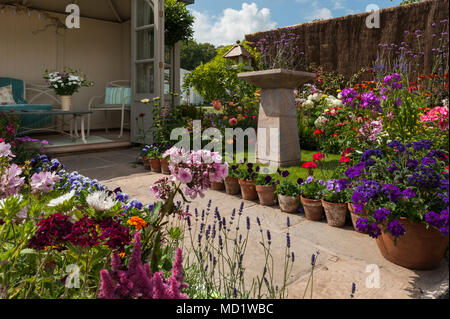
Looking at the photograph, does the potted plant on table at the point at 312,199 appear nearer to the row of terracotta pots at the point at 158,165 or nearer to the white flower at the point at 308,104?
the row of terracotta pots at the point at 158,165

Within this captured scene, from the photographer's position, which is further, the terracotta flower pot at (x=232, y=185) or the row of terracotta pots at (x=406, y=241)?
the terracotta flower pot at (x=232, y=185)

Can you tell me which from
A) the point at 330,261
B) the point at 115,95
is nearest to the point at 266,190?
the point at 330,261

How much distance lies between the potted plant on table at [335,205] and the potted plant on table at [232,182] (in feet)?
2.99

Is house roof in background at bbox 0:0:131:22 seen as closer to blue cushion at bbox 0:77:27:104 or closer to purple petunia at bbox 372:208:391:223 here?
blue cushion at bbox 0:77:27:104

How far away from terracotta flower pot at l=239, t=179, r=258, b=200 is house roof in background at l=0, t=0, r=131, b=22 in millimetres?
5650

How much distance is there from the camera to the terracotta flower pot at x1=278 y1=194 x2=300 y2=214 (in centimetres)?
266

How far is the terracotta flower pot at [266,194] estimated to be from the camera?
2.83 meters

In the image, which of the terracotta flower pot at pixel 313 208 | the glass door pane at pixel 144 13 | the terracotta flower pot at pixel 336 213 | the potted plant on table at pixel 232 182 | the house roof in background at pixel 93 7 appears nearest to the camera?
the terracotta flower pot at pixel 336 213

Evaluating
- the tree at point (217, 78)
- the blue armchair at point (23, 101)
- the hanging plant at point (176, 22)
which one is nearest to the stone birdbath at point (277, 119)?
the tree at point (217, 78)

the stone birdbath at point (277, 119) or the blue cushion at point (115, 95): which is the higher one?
the blue cushion at point (115, 95)

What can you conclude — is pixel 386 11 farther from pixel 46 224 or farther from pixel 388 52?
pixel 46 224

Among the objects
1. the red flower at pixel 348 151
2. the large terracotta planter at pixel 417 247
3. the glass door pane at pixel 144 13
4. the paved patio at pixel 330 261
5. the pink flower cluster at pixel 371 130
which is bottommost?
the paved patio at pixel 330 261

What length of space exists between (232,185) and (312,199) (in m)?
0.85

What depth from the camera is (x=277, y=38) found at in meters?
7.00
